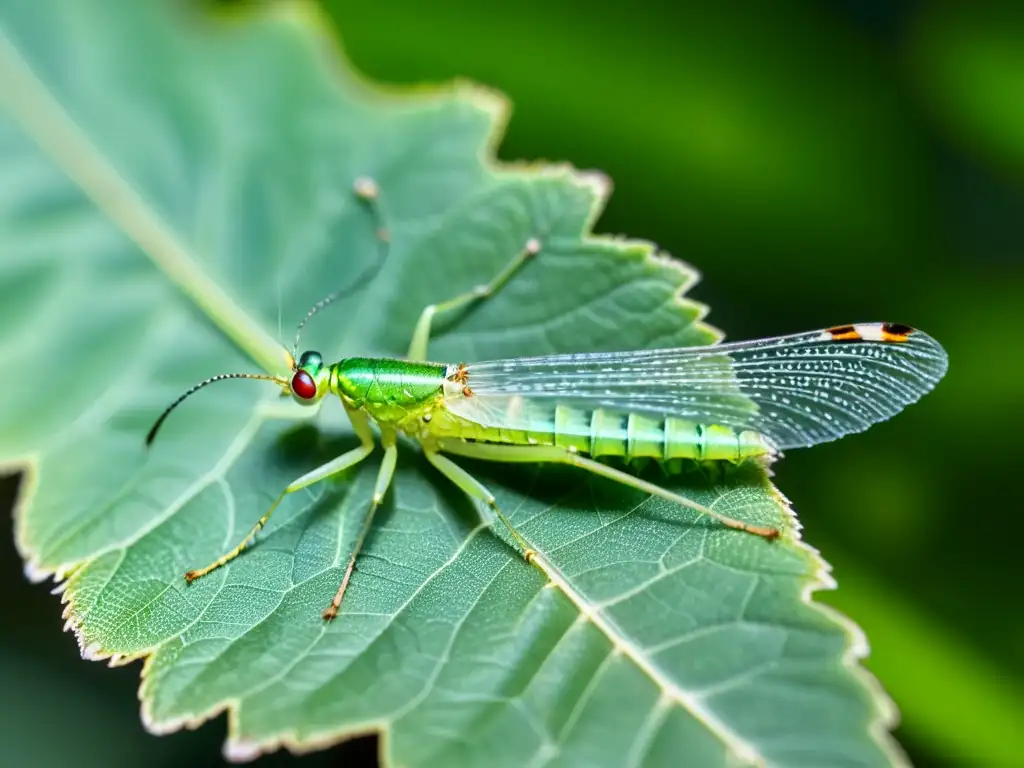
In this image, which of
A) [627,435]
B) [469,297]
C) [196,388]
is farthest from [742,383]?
[196,388]

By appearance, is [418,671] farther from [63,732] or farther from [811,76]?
[811,76]

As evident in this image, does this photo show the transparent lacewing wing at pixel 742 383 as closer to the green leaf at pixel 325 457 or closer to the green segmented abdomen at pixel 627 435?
the green segmented abdomen at pixel 627 435

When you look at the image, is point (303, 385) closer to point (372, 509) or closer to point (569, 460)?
point (372, 509)

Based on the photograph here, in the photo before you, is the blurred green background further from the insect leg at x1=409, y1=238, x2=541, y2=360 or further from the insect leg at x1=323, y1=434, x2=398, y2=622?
the insect leg at x1=409, y1=238, x2=541, y2=360

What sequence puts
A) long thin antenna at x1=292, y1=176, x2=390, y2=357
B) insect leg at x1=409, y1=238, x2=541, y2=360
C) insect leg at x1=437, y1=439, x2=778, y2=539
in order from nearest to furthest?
1. insect leg at x1=437, y1=439, x2=778, y2=539
2. insect leg at x1=409, y1=238, x2=541, y2=360
3. long thin antenna at x1=292, y1=176, x2=390, y2=357

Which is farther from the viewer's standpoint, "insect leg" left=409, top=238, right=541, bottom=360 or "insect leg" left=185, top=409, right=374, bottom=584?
"insect leg" left=409, top=238, right=541, bottom=360

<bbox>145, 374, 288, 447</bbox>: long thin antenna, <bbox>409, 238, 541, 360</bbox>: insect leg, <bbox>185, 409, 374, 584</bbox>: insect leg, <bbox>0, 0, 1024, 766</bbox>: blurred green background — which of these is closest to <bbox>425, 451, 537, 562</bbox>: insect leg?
<bbox>185, 409, 374, 584</bbox>: insect leg

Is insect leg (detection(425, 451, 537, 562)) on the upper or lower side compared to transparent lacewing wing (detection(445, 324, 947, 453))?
lower
